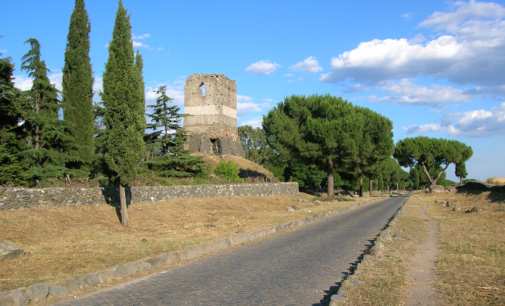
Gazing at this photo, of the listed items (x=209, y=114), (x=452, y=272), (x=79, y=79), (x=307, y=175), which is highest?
(x=209, y=114)

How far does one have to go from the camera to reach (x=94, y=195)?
1587cm

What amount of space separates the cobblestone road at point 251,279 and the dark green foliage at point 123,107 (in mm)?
6033

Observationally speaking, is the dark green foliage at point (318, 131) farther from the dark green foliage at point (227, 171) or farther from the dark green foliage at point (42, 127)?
the dark green foliage at point (42, 127)

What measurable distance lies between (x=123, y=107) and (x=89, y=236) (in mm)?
4958

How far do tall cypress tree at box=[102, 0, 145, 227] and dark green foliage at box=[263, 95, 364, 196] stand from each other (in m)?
23.5

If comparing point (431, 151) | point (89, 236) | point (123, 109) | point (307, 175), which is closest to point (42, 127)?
point (123, 109)

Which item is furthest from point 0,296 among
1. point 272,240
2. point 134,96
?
point 134,96

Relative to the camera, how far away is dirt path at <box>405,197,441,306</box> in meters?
5.67

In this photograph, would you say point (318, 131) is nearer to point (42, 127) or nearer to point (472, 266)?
point (42, 127)

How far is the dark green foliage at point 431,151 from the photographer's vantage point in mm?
60875

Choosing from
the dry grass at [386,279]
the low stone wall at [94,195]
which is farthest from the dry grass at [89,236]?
the dry grass at [386,279]

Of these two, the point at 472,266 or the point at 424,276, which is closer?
the point at 424,276

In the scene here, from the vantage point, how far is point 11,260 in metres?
7.96

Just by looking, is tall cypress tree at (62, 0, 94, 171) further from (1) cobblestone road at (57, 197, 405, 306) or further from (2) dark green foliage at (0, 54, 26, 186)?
(1) cobblestone road at (57, 197, 405, 306)
